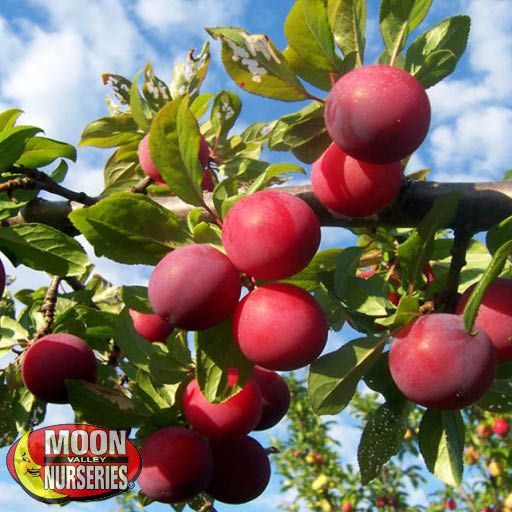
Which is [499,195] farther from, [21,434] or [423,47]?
[21,434]

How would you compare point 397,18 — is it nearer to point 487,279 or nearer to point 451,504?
point 487,279

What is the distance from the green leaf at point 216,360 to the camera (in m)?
1.18

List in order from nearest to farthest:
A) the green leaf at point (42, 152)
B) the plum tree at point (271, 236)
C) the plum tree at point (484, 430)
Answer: the plum tree at point (271, 236)
the green leaf at point (42, 152)
the plum tree at point (484, 430)

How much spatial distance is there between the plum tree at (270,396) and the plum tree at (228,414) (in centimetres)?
13

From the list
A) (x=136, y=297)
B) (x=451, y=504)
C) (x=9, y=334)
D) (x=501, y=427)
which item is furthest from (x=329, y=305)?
(x=451, y=504)

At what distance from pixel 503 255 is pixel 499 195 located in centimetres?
38

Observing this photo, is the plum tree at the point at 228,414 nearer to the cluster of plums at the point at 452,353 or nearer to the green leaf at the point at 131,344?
the green leaf at the point at 131,344

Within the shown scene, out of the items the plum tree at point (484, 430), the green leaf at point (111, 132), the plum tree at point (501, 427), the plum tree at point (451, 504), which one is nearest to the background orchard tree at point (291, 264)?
the green leaf at point (111, 132)

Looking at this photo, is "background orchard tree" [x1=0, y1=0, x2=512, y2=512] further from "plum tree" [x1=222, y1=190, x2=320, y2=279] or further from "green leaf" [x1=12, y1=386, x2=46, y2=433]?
"green leaf" [x1=12, y1=386, x2=46, y2=433]

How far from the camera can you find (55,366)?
1687 mm

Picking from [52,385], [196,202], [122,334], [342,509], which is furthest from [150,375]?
[342,509]

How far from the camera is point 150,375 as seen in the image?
1.56m

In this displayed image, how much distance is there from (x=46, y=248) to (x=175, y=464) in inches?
23.4

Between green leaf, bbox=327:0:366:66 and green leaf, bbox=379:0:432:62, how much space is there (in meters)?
0.04
